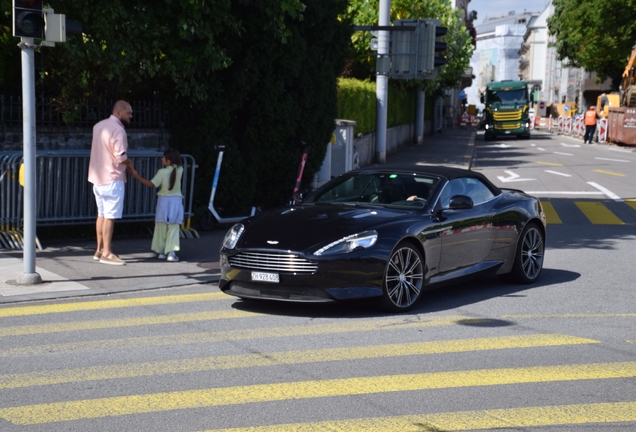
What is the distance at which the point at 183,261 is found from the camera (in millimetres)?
11719

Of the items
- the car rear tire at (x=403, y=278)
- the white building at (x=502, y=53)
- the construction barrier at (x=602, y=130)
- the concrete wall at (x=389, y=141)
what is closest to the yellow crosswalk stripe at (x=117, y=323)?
the car rear tire at (x=403, y=278)

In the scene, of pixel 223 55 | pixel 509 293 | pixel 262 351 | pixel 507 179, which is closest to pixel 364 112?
pixel 507 179

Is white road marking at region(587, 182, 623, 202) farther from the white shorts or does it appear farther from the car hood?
the car hood

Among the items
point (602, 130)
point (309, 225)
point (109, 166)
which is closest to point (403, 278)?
point (309, 225)

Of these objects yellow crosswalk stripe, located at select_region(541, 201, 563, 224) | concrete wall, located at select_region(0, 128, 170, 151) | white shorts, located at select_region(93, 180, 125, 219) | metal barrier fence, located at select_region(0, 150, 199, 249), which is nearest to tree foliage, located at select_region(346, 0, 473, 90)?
yellow crosswalk stripe, located at select_region(541, 201, 563, 224)

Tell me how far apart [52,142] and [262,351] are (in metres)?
7.34

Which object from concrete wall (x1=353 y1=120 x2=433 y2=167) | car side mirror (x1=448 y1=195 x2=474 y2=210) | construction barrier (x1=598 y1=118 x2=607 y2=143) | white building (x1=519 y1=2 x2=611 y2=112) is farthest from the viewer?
white building (x1=519 y1=2 x2=611 y2=112)

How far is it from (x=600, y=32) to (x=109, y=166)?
53752 mm

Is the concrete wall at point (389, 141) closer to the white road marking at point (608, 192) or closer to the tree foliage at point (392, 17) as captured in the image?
the tree foliage at point (392, 17)

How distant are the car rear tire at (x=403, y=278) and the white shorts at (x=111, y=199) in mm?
3888

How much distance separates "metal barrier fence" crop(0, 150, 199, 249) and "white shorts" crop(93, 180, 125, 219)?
126 cm

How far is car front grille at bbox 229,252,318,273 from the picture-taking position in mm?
8078

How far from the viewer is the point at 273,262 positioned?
27.0ft

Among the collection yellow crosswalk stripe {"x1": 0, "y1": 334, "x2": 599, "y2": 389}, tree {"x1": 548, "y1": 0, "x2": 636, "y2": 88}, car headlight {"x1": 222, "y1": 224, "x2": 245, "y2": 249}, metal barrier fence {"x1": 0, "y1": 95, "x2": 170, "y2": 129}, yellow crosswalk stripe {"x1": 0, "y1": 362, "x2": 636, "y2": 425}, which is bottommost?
yellow crosswalk stripe {"x1": 0, "y1": 334, "x2": 599, "y2": 389}
